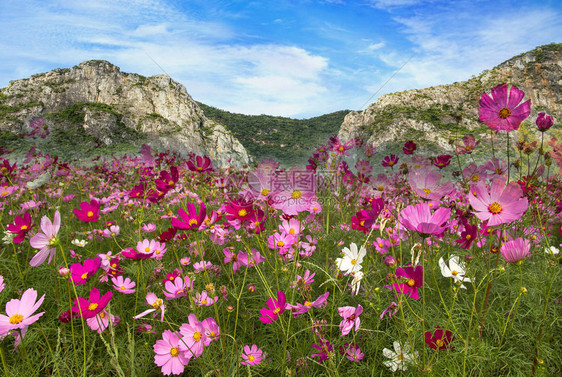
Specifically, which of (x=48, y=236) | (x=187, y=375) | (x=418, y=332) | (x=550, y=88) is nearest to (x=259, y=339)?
(x=187, y=375)

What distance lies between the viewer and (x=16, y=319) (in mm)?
795

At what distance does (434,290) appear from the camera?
1539 mm

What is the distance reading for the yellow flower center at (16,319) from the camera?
79 cm

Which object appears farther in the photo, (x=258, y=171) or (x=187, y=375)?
(x=258, y=171)

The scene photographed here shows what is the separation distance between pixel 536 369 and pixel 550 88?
39208 millimetres

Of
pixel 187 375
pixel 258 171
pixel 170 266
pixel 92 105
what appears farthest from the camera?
pixel 92 105

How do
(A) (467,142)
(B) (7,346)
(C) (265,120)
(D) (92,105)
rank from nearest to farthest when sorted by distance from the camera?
(B) (7,346), (A) (467,142), (D) (92,105), (C) (265,120)

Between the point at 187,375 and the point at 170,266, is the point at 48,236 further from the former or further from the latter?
the point at 170,266

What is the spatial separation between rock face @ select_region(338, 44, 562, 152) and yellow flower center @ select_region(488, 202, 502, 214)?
1726 cm

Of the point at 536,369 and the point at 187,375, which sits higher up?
the point at 536,369

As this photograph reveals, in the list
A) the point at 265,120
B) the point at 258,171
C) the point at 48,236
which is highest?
the point at 265,120

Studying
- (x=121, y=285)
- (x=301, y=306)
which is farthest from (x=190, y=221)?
(x=121, y=285)

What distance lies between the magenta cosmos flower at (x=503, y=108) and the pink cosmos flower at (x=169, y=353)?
4.78 ft

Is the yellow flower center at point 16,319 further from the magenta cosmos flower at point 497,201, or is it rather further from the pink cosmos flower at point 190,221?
the magenta cosmos flower at point 497,201
